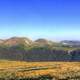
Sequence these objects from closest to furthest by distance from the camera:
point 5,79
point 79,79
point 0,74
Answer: point 79,79 → point 5,79 → point 0,74

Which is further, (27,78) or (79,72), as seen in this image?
(79,72)

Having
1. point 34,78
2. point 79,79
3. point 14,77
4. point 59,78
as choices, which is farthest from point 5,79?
point 79,79

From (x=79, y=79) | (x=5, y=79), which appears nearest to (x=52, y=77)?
(x=79, y=79)

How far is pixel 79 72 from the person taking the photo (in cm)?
7931

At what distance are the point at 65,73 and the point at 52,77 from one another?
21.1 feet

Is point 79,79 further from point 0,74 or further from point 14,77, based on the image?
point 0,74

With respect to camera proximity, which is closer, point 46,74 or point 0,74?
point 46,74

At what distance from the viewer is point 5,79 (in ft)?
245

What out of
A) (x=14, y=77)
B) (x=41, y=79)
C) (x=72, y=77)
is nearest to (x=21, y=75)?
(x=14, y=77)

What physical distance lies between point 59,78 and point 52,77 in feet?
5.87


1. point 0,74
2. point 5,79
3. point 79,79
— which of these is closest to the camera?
point 79,79

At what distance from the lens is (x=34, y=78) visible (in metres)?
72.1

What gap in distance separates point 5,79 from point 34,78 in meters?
7.78

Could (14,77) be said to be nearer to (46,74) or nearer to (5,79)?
(5,79)
